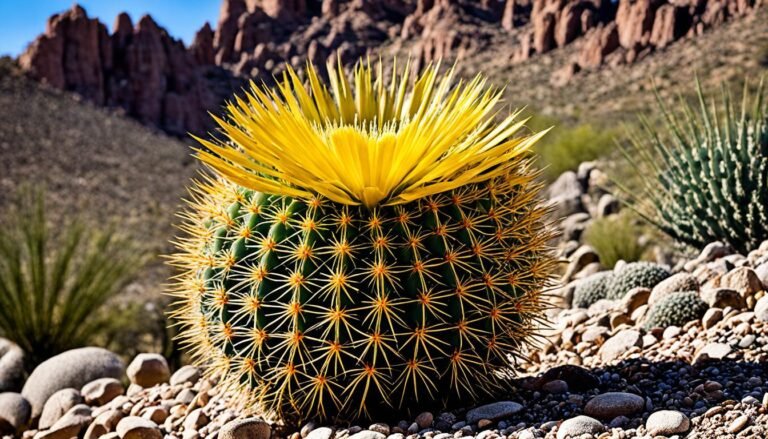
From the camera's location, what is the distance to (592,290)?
198 inches

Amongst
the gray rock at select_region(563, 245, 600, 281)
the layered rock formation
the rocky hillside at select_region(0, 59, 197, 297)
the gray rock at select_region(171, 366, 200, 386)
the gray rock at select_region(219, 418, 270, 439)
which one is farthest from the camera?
the layered rock formation

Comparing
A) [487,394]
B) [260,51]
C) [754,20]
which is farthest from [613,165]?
[260,51]

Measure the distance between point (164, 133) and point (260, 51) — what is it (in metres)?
8.64

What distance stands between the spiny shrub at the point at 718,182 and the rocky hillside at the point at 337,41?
70.6ft

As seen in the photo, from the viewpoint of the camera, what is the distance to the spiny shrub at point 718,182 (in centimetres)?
482

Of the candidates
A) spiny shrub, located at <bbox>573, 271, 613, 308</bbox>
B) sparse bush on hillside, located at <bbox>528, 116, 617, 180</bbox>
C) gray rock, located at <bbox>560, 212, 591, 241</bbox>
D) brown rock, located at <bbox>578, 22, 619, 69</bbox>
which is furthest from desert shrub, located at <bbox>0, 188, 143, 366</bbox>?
brown rock, located at <bbox>578, 22, 619, 69</bbox>

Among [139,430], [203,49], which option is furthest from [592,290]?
[203,49]

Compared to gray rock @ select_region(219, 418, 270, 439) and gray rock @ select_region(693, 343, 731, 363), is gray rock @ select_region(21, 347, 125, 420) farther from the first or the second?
gray rock @ select_region(693, 343, 731, 363)

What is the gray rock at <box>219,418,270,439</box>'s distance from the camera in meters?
2.86

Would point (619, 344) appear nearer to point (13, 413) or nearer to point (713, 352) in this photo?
point (713, 352)

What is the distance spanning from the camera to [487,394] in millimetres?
3043

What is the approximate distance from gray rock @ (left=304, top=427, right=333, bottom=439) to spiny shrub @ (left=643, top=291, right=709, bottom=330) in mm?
1876

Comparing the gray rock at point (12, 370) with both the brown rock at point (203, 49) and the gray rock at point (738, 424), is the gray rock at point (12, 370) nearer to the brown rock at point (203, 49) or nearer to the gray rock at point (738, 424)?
the gray rock at point (738, 424)

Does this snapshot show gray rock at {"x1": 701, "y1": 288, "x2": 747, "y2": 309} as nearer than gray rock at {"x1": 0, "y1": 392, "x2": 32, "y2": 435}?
Yes
